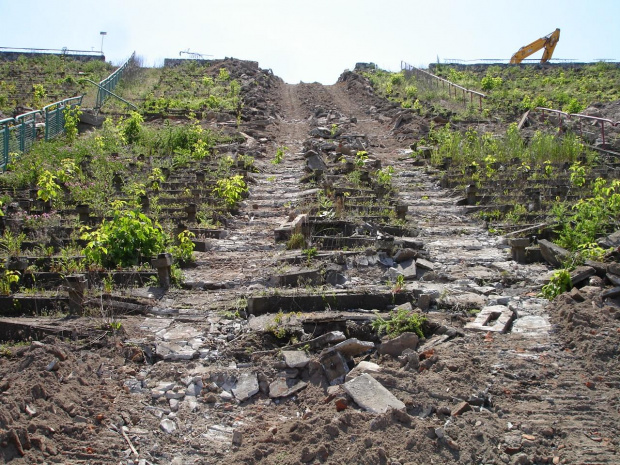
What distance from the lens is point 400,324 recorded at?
17.6 ft

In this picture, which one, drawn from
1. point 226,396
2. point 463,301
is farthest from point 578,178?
point 226,396

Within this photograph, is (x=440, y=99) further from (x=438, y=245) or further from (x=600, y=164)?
(x=438, y=245)

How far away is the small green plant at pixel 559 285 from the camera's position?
5992mm

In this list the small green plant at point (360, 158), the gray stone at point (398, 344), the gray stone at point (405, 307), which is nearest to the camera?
the gray stone at point (398, 344)

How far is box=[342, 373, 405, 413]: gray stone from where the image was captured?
4.03 meters

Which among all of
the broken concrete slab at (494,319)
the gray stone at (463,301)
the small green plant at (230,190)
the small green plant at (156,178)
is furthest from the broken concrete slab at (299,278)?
the small green plant at (156,178)

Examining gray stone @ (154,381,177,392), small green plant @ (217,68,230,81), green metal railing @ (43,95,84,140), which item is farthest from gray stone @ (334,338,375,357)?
small green plant @ (217,68,230,81)

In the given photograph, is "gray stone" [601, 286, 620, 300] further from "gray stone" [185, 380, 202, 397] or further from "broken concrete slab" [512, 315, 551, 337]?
"gray stone" [185, 380, 202, 397]

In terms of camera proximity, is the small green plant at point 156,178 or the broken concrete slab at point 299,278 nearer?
the broken concrete slab at point 299,278

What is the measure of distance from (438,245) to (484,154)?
6244 mm

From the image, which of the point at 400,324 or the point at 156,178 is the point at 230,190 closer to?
the point at 156,178

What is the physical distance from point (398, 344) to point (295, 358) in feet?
2.91

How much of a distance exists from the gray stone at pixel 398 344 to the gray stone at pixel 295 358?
2.15 feet

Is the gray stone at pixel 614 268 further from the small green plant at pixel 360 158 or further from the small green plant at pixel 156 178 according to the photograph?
the small green plant at pixel 156 178
